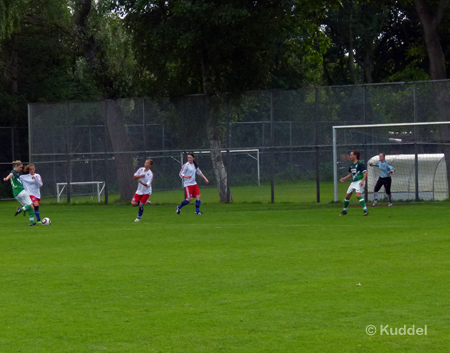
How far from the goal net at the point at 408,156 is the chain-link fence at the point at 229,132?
112 millimetres

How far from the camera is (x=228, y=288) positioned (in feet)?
30.1

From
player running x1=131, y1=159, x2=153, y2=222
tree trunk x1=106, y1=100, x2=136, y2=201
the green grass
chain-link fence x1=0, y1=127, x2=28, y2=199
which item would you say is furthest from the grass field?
chain-link fence x1=0, y1=127, x2=28, y2=199

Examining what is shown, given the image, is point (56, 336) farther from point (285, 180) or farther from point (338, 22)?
point (338, 22)

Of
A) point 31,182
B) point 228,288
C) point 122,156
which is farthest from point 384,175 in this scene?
point 228,288

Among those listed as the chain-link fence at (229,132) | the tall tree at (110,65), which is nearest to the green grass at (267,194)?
the chain-link fence at (229,132)

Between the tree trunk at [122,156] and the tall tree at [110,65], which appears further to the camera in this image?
the tall tree at [110,65]

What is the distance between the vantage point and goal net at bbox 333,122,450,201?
25.1 m

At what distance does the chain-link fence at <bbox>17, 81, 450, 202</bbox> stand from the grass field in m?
9.25

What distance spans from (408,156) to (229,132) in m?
7.08

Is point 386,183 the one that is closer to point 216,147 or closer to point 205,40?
point 216,147

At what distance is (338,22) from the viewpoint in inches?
1892

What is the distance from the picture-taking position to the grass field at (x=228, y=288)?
6.67 m

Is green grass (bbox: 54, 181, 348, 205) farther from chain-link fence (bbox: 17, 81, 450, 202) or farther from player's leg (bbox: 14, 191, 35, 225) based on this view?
player's leg (bbox: 14, 191, 35, 225)

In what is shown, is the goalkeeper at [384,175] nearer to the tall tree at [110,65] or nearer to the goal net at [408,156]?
the goal net at [408,156]
